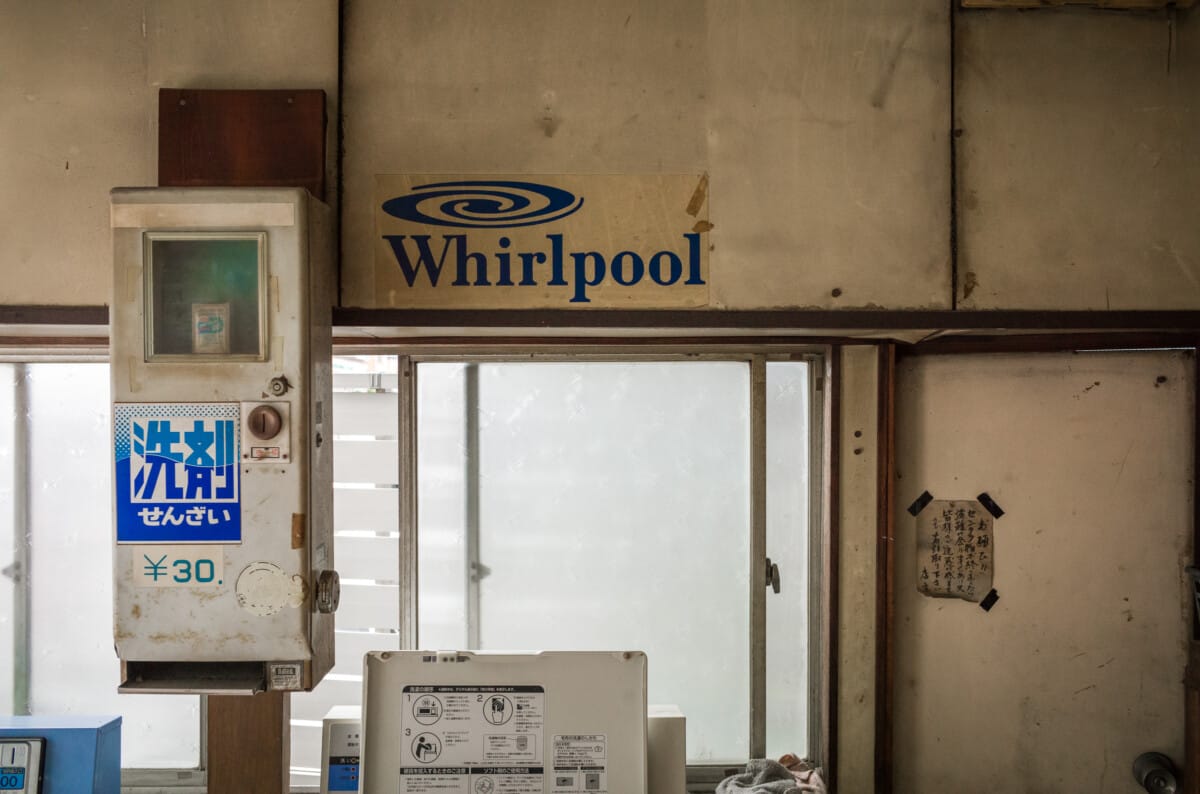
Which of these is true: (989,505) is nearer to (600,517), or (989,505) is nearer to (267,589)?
(600,517)

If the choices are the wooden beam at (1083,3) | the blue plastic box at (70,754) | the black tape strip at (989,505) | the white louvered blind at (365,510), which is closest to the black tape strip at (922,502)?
the black tape strip at (989,505)

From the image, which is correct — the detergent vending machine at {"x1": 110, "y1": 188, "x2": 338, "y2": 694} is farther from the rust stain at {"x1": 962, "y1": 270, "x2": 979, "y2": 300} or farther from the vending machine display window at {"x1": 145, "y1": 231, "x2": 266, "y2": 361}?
the rust stain at {"x1": 962, "y1": 270, "x2": 979, "y2": 300}

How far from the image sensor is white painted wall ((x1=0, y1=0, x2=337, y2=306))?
1.88 meters

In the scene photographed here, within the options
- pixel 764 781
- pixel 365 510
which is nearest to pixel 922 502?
pixel 764 781

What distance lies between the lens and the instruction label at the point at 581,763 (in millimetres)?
2012

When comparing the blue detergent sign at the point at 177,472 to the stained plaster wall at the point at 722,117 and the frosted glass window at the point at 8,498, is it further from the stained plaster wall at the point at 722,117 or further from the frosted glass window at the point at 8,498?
the frosted glass window at the point at 8,498

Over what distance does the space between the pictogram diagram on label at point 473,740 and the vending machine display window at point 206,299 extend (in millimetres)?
1010

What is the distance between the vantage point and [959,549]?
237cm

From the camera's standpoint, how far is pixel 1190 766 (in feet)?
7.37

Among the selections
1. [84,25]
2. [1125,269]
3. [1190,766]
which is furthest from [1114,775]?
[84,25]

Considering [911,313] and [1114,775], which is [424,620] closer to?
[911,313]

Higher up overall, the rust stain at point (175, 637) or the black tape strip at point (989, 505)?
the black tape strip at point (989, 505)

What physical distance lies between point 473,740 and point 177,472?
0.99 meters

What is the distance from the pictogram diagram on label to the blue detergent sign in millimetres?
710
